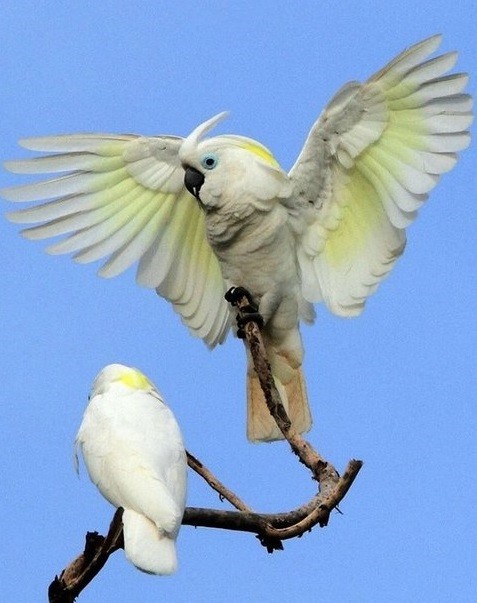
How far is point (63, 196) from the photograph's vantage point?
28.0 feet

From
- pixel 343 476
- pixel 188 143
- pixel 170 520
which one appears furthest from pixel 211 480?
pixel 188 143

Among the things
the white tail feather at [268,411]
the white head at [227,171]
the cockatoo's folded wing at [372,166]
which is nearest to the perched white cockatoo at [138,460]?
the white head at [227,171]

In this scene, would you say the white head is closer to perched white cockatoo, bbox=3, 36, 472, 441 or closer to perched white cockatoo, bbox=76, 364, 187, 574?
perched white cockatoo, bbox=3, 36, 472, 441

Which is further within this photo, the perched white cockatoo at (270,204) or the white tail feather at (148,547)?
the perched white cockatoo at (270,204)

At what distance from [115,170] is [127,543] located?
3.20 m

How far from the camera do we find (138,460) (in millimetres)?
6316

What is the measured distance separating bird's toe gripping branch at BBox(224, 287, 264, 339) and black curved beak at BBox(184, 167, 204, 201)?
0.49 metres

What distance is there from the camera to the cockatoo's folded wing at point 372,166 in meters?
8.02

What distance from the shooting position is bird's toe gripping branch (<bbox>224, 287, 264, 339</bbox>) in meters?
8.14

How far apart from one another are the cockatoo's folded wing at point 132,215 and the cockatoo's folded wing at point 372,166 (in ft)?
2.17

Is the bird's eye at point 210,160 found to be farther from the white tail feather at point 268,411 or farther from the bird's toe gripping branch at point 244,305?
the white tail feather at point 268,411

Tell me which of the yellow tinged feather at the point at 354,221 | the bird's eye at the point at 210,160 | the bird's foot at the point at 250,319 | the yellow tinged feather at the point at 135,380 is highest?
the bird's eye at the point at 210,160

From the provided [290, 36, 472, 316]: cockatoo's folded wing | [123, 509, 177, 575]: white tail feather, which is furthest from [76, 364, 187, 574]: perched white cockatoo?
[290, 36, 472, 316]: cockatoo's folded wing

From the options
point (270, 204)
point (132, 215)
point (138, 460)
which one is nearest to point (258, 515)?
point (138, 460)
